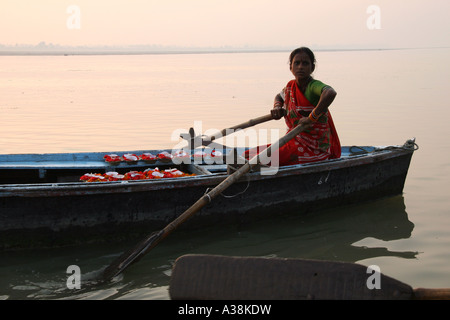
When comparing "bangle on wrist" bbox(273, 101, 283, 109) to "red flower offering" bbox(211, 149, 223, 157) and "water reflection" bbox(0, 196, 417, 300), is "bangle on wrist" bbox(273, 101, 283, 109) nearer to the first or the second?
"red flower offering" bbox(211, 149, 223, 157)

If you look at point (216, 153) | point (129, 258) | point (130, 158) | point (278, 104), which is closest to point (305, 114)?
point (278, 104)

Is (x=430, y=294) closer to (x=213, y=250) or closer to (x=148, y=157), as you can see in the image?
(x=213, y=250)

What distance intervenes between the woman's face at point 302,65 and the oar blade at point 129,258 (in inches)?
92.9

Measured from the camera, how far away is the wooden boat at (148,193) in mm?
5020

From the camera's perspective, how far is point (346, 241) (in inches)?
234

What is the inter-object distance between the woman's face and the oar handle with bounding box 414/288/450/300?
370 cm

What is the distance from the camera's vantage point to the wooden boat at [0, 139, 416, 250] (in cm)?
502

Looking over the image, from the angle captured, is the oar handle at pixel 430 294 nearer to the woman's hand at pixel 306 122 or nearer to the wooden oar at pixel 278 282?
the wooden oar at pixel 278 282

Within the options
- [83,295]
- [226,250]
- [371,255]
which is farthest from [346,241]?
[83,295]

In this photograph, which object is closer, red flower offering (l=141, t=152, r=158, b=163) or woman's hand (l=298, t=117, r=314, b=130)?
woman's hand (l=298, t=117, r=314, b=130)

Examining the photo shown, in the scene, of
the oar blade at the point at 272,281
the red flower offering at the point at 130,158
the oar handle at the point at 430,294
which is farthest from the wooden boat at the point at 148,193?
the oar handle at the point at 430,294

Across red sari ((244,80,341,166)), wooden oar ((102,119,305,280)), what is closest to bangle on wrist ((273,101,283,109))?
red sari ((244,80,341,166))

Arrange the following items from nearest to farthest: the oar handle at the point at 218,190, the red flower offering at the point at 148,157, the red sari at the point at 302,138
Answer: the oar handle at the point at 218,190
the red sari at the point at 302,138
the red flower offering at the point at 148,157

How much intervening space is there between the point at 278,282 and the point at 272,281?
3 centimetres
